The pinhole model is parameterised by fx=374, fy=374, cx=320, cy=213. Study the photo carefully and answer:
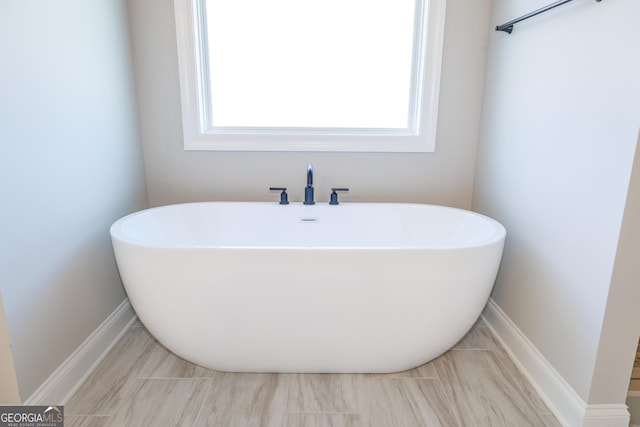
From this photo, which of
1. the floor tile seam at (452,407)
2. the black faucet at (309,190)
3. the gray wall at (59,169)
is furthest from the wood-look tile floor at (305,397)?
the black faucet at (309,190)

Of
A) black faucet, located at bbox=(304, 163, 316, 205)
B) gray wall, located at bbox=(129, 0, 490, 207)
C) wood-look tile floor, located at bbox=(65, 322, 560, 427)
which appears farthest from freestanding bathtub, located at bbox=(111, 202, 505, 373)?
black faucet, located at bbox=(304, 163, 316, 205)

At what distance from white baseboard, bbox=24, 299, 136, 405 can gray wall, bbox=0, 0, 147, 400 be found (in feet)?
0.12

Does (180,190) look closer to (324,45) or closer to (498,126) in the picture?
(324,45)

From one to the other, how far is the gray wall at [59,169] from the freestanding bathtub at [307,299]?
233mm

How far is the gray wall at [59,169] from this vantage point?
1.29 m

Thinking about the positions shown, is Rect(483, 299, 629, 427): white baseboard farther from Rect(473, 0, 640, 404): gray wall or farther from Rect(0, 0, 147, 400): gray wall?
Rect(0, 0, 147, 400): gray wall

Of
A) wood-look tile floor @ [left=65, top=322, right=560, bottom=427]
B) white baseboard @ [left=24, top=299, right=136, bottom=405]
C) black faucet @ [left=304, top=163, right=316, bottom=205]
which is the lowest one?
wood-look tile floor @ [left=65, top=322, right=560, bottom=427]

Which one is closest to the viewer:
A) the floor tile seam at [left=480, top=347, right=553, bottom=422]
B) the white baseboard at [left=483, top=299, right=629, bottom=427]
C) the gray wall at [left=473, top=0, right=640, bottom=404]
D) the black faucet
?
the gray wall at [left=473, top=0, right=640, bottom=404]

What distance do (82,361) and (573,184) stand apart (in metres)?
2.17

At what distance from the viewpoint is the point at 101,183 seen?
185 cm

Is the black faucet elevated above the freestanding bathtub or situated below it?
above

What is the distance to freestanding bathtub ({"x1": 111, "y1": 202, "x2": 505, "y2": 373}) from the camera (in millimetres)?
1421

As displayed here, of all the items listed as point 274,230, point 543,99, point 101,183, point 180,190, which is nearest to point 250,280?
point 274,230

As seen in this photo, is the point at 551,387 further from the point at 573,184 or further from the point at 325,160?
the point at 325,160
